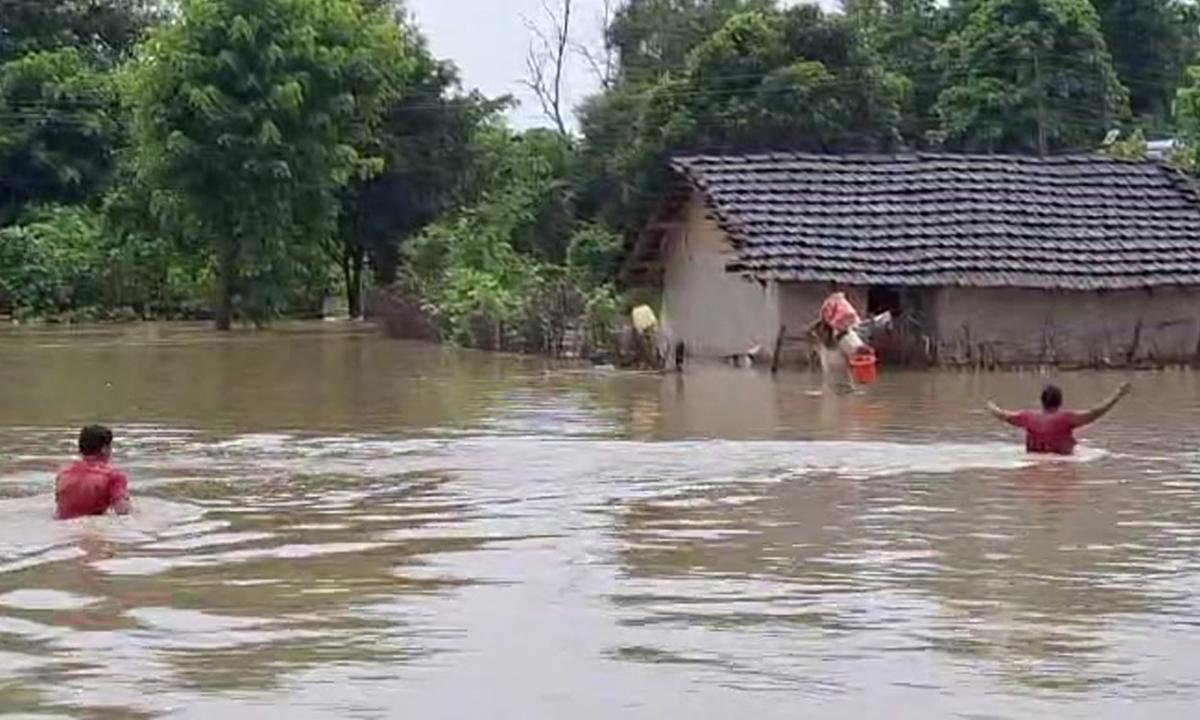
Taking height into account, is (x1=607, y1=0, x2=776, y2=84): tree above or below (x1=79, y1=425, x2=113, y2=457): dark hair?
above

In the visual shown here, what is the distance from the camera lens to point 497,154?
53531mm

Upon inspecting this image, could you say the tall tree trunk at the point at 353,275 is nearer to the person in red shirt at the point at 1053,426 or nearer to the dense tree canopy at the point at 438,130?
the dense tree canopy at the point at 438,130

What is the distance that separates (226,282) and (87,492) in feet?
108

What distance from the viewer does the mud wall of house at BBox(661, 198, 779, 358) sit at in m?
30.6

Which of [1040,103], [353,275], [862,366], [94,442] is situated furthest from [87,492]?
Result: [353,275]

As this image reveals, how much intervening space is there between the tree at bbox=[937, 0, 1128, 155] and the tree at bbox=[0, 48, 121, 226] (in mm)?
21652

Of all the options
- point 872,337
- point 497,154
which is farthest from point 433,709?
point 497,154

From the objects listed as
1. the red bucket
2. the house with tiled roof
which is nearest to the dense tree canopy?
the house with tiled roof

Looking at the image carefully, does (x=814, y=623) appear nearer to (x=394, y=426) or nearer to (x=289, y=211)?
(x=394, y=426)

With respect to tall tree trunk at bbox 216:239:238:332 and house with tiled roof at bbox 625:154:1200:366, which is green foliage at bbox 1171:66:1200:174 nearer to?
house with tiled roof at bbox 625:154:1200:366

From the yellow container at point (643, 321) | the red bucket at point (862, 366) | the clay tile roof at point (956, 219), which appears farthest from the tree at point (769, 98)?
the red bucket at point (862, 366)

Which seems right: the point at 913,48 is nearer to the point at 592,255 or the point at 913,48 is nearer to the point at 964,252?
the point at 592,255

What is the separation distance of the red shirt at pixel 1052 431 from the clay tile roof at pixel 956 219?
1273 centimetres

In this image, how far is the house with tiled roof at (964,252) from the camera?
29688mm
